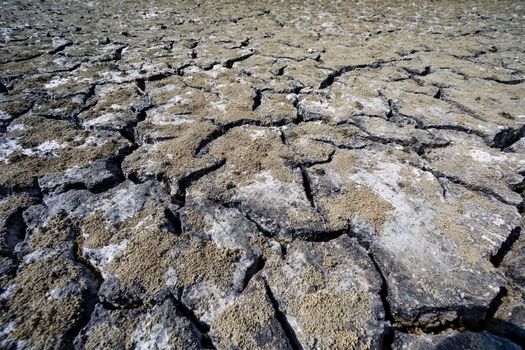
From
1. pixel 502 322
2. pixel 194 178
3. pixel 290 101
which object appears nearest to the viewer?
pixel 502 322

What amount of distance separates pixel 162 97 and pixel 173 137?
0.61 m

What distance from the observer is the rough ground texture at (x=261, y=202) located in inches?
41.6

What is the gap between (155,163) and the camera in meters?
1.76

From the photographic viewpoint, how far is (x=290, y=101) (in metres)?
2.40

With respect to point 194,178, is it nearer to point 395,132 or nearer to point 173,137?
point 173,137

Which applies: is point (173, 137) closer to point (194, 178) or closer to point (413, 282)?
point (194, 178)

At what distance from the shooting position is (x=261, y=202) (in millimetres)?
1523

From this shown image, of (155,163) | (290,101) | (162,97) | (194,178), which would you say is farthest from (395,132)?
(162,97)

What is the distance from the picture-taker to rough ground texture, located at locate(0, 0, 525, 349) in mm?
1056

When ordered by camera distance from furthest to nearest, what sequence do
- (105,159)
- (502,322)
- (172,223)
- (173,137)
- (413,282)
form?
(173,137) → (105,159) → (172,223) → (413,282) → (502,322)

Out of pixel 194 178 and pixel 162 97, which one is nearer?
pixel 194 178

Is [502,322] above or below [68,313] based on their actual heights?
above

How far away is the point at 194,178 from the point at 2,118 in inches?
57.0

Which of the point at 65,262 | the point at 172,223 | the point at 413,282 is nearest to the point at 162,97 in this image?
the point at 172,223
